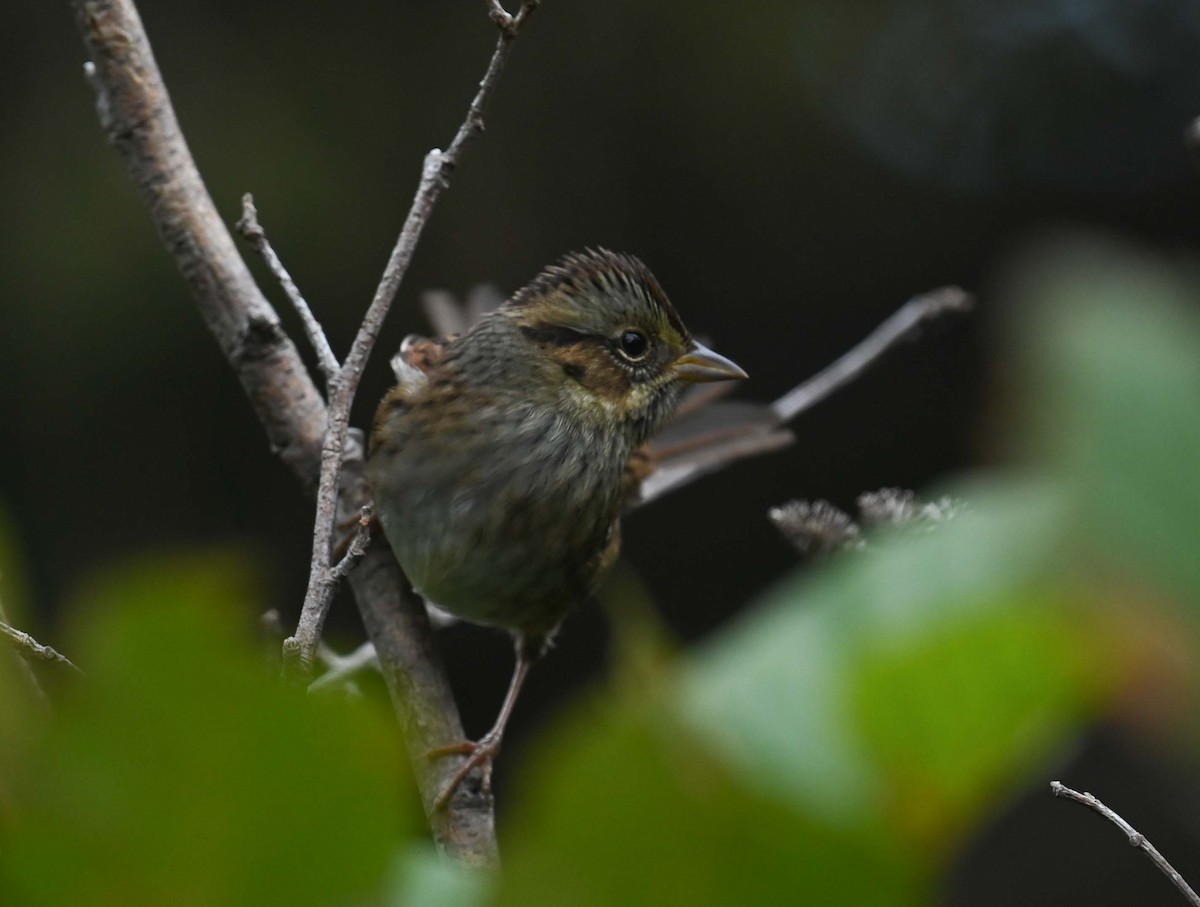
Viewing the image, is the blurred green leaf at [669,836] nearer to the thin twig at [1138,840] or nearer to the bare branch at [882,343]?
the thin twig at [1138,840]

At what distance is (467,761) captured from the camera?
2279 millimetres

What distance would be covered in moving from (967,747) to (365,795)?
177 millimetres

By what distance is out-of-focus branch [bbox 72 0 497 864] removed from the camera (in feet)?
8.05

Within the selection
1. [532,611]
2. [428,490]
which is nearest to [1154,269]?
[428,490]

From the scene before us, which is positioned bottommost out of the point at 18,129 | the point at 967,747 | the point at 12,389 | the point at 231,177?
the point at 12,389

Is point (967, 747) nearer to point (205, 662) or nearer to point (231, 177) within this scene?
point (205, 662)

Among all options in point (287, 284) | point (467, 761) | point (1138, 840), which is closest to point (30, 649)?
point (1138, 840)

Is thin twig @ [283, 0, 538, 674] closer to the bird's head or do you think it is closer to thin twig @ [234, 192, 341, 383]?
thin twig @ [234, 192, 341, 383]

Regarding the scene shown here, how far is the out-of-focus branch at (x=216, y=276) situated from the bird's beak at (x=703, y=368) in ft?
2.74

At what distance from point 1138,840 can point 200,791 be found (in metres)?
1.29

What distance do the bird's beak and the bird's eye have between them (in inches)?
3.0

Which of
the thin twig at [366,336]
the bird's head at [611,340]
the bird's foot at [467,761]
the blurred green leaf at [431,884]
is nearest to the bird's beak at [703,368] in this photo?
the bird's head at [611,340]

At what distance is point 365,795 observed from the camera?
42 cm

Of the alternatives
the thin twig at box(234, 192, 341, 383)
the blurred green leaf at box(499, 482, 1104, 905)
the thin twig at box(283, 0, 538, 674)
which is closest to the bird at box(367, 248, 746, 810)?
the thin twig at box(234, 192, 341, 383)
